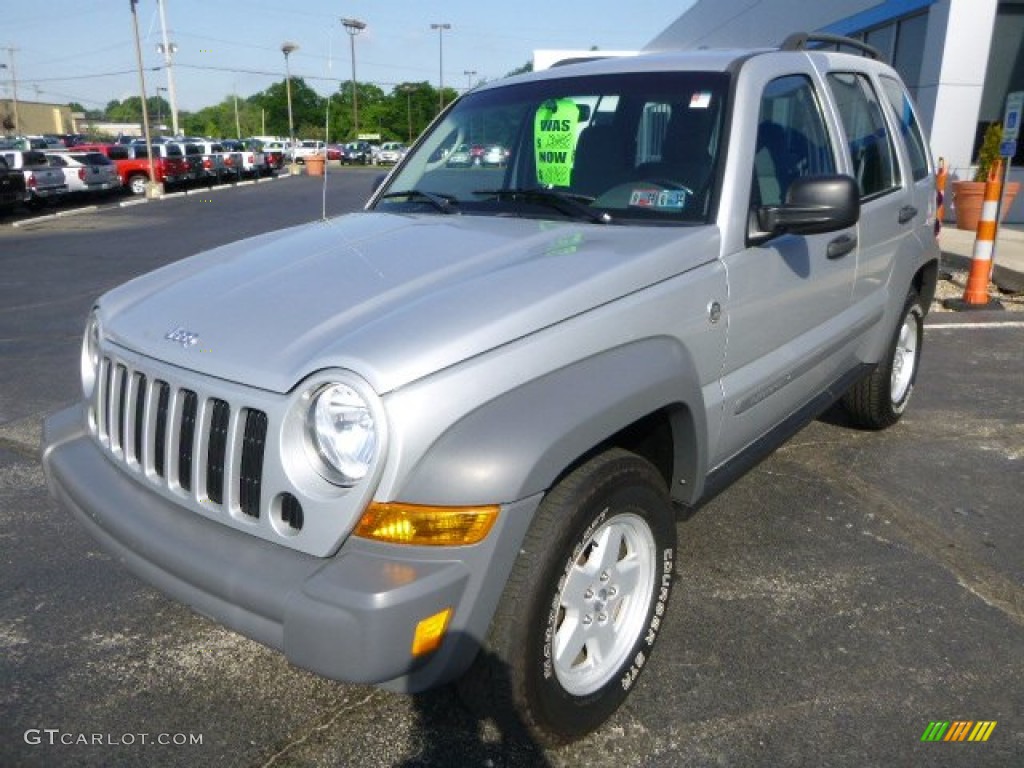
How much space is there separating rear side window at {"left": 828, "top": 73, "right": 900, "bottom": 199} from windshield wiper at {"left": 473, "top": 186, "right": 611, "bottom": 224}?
4.64 ft

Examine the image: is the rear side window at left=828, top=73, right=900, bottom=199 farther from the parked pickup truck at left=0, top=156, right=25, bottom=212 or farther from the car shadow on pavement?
the parked pickup truck at left=0, top=156, right=25, bottom=212

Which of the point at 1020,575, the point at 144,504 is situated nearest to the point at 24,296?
the point at 144,504

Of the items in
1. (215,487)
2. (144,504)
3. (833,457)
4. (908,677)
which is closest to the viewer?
(215,487)

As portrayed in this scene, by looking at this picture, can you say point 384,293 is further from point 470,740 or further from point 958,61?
point 958,61

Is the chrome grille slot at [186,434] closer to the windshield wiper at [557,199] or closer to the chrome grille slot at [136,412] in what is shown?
the chrome grille slot at [136,412]

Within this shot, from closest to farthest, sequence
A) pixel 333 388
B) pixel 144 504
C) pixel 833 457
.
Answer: pixel 333 388 → pixel 144 504 → pixel 833 457

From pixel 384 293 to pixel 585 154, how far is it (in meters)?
1.28

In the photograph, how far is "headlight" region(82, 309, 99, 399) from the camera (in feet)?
8.89

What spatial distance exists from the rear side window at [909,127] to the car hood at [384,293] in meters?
2.36

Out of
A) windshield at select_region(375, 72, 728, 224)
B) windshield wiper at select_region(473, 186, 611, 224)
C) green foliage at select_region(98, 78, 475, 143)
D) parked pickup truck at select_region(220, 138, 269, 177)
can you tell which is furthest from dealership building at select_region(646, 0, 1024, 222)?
green foliage at select_region(98, 78, 475, 143)

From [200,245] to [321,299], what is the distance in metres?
13.2

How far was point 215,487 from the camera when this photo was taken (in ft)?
6.94

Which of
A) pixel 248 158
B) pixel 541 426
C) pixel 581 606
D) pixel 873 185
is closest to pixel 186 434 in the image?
pixel 541 426

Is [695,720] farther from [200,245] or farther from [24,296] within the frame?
[200,245]
